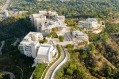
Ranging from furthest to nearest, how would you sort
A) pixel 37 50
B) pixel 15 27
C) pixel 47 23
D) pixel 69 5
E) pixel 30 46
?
pixel 69 5, pixel 15 27, pixel 47 23, pixel 30 46, pixel 37 50

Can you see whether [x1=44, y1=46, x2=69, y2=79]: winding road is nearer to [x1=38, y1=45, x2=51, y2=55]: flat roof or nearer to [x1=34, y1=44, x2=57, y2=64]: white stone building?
[x1=34, y1=44, x2=57, y2=64]: white stone building

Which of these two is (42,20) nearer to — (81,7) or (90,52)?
(90,52)

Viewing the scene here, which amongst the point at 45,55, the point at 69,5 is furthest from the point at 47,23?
the point at 69,5

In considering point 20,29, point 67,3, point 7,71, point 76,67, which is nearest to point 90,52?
point 76,67

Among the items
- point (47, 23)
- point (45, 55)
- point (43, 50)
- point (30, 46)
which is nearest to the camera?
point (45, 55)

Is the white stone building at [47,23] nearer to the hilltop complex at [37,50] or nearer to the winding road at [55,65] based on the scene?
the hilltop complex at [37,50]

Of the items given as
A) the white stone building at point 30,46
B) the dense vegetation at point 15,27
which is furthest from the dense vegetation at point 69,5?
the white stone building at point 30,46

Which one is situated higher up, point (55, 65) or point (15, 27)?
point (55, 65)

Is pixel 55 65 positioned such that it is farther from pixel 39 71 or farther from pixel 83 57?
pixel 83 57
